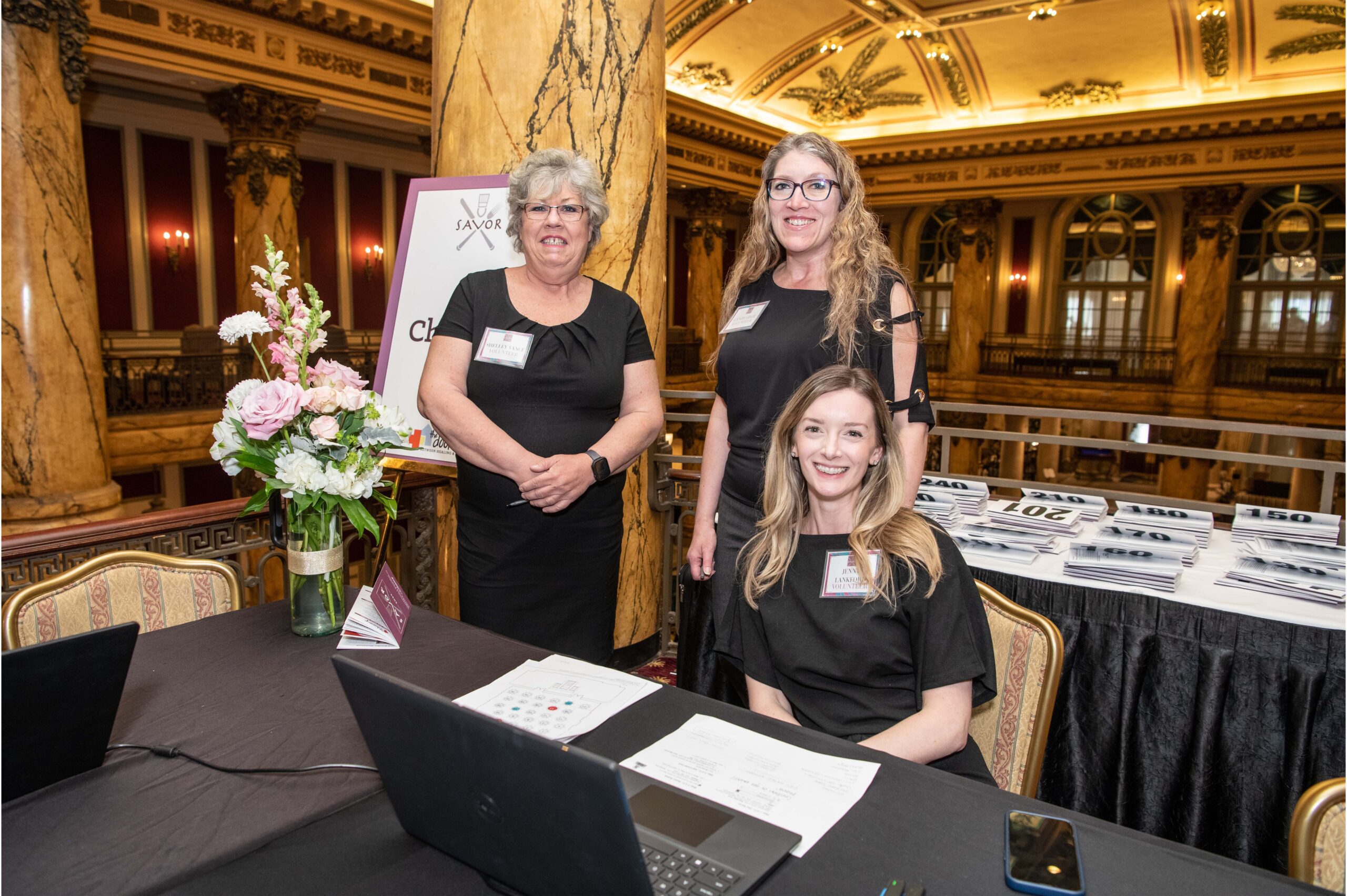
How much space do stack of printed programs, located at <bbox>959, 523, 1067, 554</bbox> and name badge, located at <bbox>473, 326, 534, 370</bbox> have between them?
1.49 metres

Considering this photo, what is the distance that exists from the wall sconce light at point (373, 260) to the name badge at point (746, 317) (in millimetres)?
10877

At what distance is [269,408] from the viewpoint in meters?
1.44

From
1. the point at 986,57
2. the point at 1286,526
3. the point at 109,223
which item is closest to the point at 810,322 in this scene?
the point at 1286,526

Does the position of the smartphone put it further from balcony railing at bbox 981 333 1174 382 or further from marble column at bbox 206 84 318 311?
balcony railing at bbox 981 333 1174 382

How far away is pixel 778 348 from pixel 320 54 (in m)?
8.21

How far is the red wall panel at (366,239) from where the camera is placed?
11.7 metres

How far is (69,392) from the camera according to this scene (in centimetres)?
532

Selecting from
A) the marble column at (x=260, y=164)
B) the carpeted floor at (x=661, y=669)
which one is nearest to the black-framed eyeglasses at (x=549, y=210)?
the carpeted floor at (x=661, y=669)

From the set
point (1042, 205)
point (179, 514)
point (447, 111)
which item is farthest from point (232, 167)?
point (1042, 205)

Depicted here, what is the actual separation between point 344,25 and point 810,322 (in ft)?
26.5

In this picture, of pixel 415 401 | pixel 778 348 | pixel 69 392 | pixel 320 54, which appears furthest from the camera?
pixel 320 54

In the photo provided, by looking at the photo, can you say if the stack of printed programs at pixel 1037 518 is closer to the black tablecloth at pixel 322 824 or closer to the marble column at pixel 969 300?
the black tablecloth at pixel 322 824

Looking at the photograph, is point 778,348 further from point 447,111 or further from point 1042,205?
point 1042,205

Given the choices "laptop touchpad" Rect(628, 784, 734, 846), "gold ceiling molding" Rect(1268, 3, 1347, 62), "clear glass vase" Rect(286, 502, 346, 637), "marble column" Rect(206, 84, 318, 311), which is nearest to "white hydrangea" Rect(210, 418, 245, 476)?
"clear glass vase" Rect(286, 502, 346, 637)
